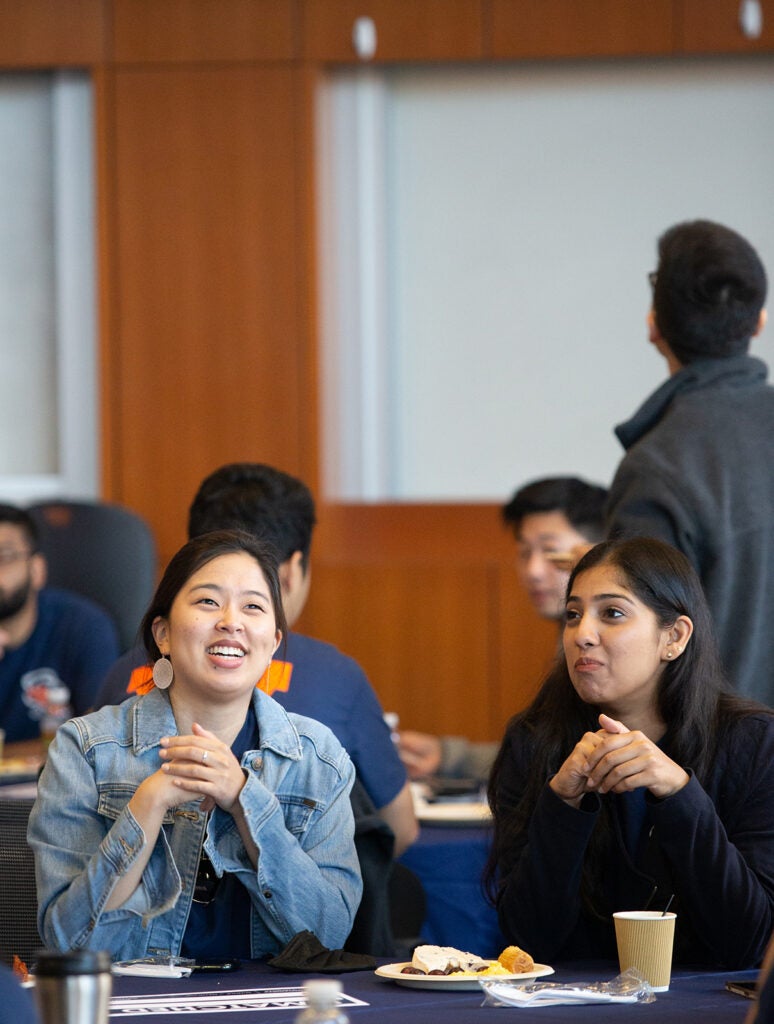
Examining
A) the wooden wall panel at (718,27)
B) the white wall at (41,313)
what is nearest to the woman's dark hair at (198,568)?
the white wall at (41,313)

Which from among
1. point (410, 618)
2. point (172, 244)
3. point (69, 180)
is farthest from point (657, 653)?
point (69, 180)

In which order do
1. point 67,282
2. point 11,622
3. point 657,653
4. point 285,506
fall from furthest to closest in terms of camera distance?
point 67,282, point 11,622, point 285,506, point 657,653

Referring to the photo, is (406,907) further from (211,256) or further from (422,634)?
(211,256)

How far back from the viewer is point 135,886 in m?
1.97

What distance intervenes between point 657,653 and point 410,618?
11.3 ft

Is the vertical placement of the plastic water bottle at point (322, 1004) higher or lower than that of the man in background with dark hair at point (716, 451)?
lower

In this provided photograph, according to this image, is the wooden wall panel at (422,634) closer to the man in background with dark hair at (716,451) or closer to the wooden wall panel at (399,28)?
the wooden wall panel at (399,28)

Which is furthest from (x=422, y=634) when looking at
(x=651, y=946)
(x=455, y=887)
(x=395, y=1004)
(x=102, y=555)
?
(x=395, y=1004)

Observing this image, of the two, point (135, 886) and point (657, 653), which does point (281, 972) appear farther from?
point (657, 653)

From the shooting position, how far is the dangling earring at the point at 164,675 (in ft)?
6.96

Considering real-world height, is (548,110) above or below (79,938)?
above

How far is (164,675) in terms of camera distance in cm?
212

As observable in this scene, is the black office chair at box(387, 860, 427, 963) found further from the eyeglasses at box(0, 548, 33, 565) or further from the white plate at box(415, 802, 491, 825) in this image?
the eyeglasses at box(0, 548, 33, 565)

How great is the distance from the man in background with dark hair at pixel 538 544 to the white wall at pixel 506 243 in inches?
Answer: 70.3
